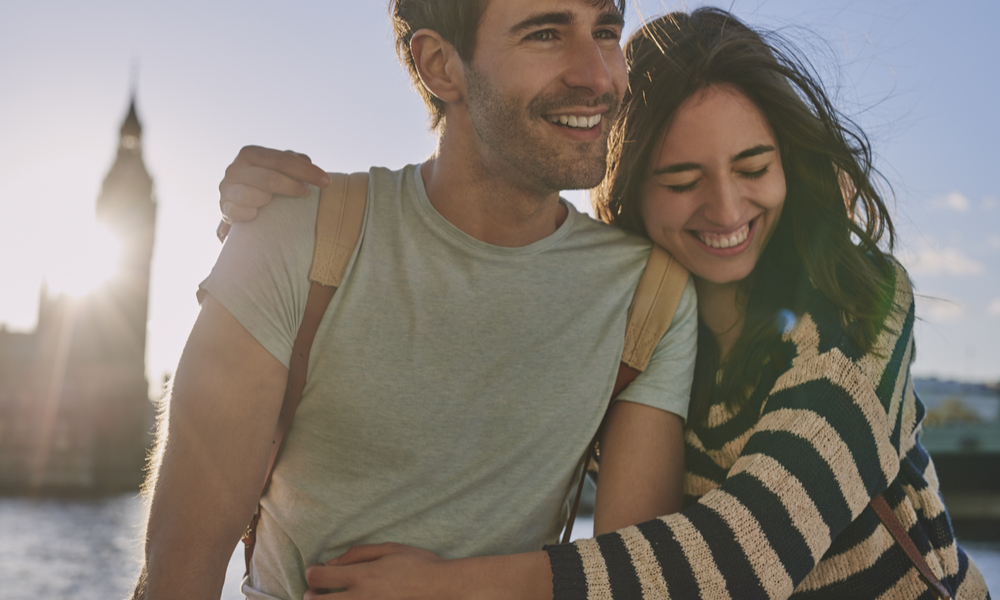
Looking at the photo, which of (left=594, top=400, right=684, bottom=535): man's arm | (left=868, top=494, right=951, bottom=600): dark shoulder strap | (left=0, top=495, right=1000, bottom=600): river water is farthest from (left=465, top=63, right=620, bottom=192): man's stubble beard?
(left=0, top=495, right=1000, bottom=600): river water

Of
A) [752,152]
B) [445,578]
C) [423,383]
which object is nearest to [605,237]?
[752,152]

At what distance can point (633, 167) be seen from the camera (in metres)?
2.55

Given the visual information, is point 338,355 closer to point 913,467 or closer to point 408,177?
point 408,177

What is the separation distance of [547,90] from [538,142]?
14cm

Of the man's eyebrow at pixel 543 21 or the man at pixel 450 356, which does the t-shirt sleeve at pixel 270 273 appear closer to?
the man at pixel 450 356

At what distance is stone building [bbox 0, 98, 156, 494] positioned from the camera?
58469 millimetres

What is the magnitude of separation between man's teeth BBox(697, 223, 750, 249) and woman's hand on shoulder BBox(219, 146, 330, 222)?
42.2 inches

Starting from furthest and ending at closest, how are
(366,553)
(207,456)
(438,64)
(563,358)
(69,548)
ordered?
(69,548) < (438,64) < (563,358) < (366,553) < (207,456)

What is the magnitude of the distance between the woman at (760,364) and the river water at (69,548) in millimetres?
30052

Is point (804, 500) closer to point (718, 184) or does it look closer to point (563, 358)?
point (563, 358)

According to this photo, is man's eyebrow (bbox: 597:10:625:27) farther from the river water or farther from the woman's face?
the river water

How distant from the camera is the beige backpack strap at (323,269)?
2.16 meters

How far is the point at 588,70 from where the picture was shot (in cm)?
233

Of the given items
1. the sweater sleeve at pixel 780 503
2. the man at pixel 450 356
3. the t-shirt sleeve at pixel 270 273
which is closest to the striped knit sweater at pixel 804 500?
the sweater sleeve at pixel 780 503
